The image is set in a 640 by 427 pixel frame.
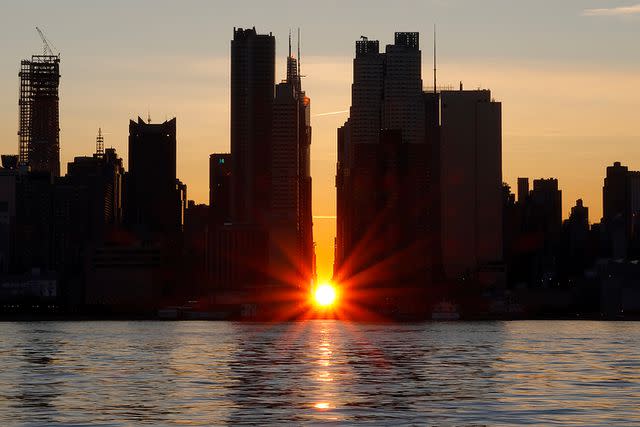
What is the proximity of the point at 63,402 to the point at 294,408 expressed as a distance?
1656 centimetres

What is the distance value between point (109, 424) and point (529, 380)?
167 feet

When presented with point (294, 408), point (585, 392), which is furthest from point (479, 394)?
point (294, 408)

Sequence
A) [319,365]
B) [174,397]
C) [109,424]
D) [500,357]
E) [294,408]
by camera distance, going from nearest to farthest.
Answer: [109,424] < [294,408] < [174,397] < [319,365] < [500,357]

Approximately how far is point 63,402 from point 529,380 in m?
43.9

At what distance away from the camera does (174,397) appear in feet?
324

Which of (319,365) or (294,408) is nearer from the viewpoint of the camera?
(294,408)

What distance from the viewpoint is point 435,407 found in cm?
9081

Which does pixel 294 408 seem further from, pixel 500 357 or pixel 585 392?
pixel 500 357

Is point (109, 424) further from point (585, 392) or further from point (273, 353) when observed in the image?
point (273, 353)

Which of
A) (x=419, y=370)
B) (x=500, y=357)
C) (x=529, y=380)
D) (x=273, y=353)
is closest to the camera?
(x=529, y=380)

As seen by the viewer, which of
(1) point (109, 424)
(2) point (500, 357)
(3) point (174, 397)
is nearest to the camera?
(1) point (109, 424)

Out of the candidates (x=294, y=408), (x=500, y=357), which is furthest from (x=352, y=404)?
(x=500, y=357)

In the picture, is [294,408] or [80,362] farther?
[80,362]

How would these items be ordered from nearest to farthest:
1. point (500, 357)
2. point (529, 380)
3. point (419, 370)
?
1. point (529, 380)
2. point (419, 370)
3. point (500, 357)
